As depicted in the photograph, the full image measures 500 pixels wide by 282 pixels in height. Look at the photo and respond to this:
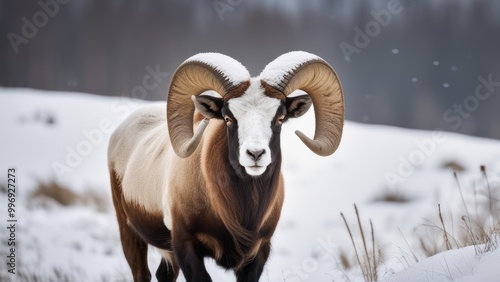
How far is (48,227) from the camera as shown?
1324 cm

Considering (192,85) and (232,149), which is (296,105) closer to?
(232,149)

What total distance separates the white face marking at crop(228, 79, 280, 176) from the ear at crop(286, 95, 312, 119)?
0.31 m

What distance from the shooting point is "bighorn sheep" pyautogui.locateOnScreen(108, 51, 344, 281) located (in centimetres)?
557

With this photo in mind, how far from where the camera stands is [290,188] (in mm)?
16547

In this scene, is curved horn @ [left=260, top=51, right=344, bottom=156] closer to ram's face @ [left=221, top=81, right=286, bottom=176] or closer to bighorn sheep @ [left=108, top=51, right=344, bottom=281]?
bighorn sheep @ [left=108, top=51, right=344, bottom=281]

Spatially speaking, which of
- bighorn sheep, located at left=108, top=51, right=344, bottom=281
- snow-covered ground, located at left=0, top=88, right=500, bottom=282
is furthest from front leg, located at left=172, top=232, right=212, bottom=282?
snow-covered ground, located at left=0, top=88, right=500, bottom=282

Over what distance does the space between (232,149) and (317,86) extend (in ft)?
3.79

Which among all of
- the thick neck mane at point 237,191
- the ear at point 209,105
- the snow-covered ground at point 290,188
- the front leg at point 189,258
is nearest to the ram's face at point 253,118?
the ear at point 209,105

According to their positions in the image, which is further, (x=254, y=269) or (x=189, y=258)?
(x=254, y=269)

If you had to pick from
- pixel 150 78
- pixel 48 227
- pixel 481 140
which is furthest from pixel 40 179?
pixel 481 140

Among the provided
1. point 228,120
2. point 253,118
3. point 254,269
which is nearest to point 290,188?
point 254,269

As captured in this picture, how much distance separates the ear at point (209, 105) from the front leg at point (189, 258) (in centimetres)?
97

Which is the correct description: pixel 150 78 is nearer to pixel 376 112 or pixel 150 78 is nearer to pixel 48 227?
pixel 376 112

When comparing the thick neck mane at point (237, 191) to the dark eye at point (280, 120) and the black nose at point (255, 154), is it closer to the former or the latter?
the dark eye at point (280, 120)
